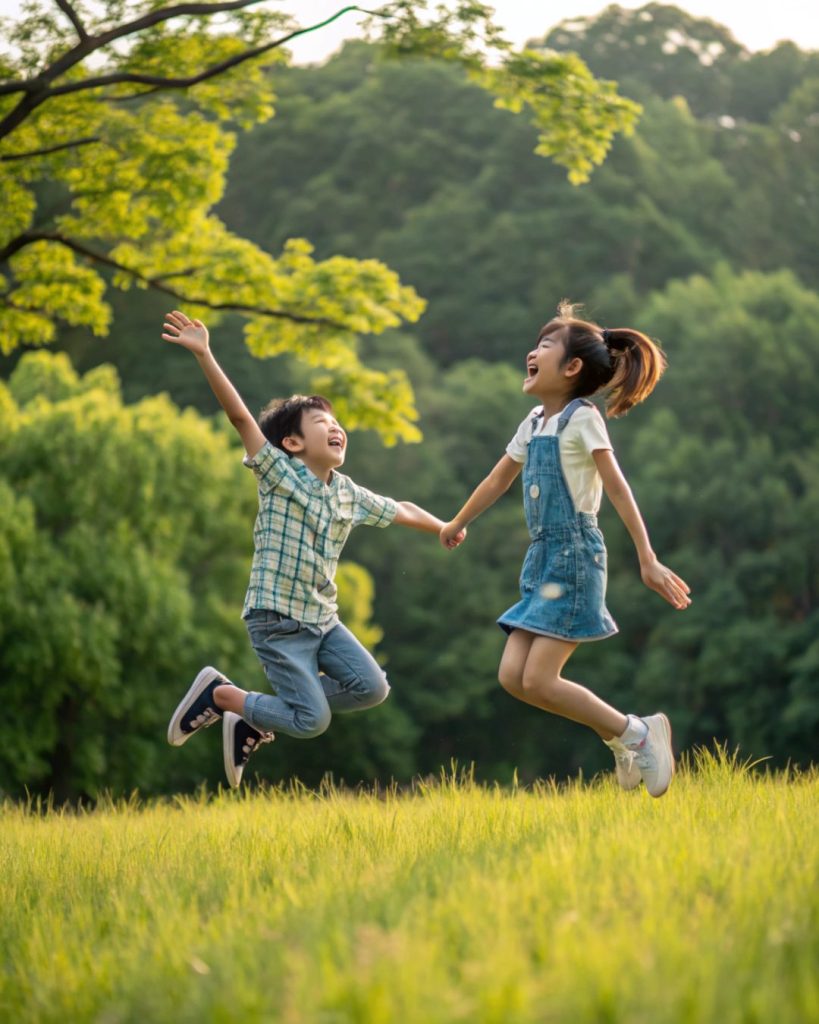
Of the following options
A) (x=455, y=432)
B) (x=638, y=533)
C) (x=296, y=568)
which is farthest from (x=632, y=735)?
(x=455, y=432)

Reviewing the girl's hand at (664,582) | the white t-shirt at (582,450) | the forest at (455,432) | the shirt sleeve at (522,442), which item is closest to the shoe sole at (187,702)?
the shirt sleeve at (522,442)

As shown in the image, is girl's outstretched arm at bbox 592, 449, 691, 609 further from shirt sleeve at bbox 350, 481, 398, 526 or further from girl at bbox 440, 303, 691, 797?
shirt sleeve at bbox 350, 481, 398, 526

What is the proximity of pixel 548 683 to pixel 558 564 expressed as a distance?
435 millimetres

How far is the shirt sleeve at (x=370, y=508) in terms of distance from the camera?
19.1 feet

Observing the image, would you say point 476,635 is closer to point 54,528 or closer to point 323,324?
point 54,528

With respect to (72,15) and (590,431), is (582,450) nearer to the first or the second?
(590,431)

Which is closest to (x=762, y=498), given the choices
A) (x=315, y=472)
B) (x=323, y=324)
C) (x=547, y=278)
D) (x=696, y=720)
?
(x=696, y=720)

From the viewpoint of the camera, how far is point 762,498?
2928 centimetres

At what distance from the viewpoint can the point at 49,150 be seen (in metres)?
10.2

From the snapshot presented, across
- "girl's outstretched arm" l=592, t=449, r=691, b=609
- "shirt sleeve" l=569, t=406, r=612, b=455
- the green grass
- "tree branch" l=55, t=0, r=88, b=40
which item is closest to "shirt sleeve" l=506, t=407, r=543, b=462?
"shirt sleeve" l=569, t=406, r=612, b=455

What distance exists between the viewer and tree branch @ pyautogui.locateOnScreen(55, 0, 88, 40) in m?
8.68

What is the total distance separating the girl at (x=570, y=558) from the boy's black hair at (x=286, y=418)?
2.80ft

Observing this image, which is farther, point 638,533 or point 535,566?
point 535,566

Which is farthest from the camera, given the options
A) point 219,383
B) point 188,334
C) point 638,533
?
point 188,334
